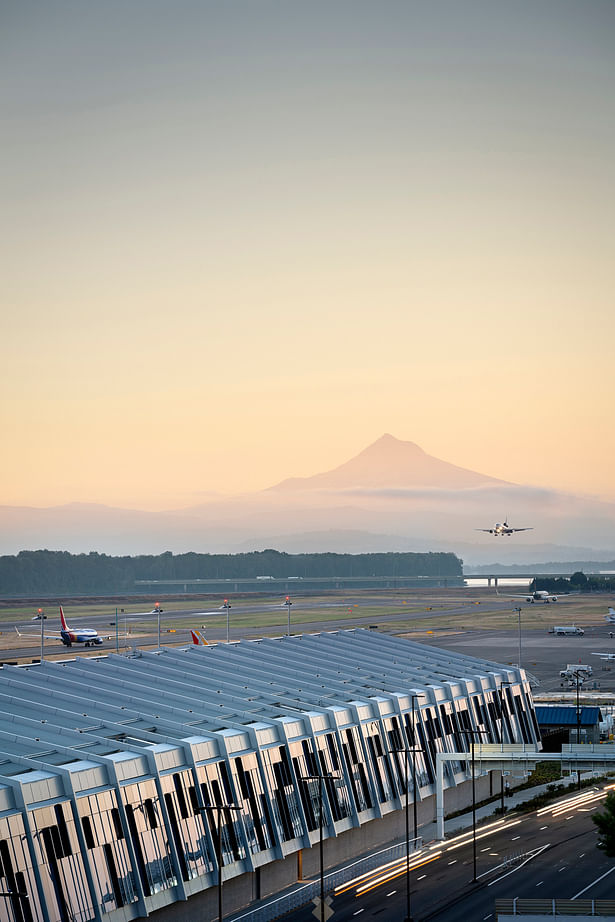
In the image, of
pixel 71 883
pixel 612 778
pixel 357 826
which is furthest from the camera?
pixel 612 778

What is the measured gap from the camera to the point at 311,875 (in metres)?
74.8

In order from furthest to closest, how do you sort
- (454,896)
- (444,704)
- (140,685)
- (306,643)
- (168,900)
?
1. (306,643)
2. (444,704)
3. (140,685)
4. (454,896)
5. (168,900)

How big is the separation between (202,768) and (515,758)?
31080 millimetres

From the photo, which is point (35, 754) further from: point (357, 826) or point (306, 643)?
point (306, 643)

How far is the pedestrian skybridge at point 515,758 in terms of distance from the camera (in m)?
87.1

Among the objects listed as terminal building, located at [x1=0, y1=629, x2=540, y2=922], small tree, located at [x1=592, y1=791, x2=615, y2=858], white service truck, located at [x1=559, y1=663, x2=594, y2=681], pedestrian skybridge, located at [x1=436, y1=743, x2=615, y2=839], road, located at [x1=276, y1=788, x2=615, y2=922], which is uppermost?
terminal building, located at [x1=0, y1=629, x2=540, y2=922]

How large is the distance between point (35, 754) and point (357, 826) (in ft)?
86.7

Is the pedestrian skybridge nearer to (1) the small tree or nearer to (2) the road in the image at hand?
(2) the road

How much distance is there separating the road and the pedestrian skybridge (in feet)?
14.3

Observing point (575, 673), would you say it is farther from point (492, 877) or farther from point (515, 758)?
point (492, 877)

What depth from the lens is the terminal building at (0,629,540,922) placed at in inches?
2242

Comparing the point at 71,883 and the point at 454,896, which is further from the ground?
the point at 71,883

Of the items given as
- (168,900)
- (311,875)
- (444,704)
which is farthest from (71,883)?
(444,704)

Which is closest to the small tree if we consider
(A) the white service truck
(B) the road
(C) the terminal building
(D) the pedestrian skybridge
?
(B) the road
